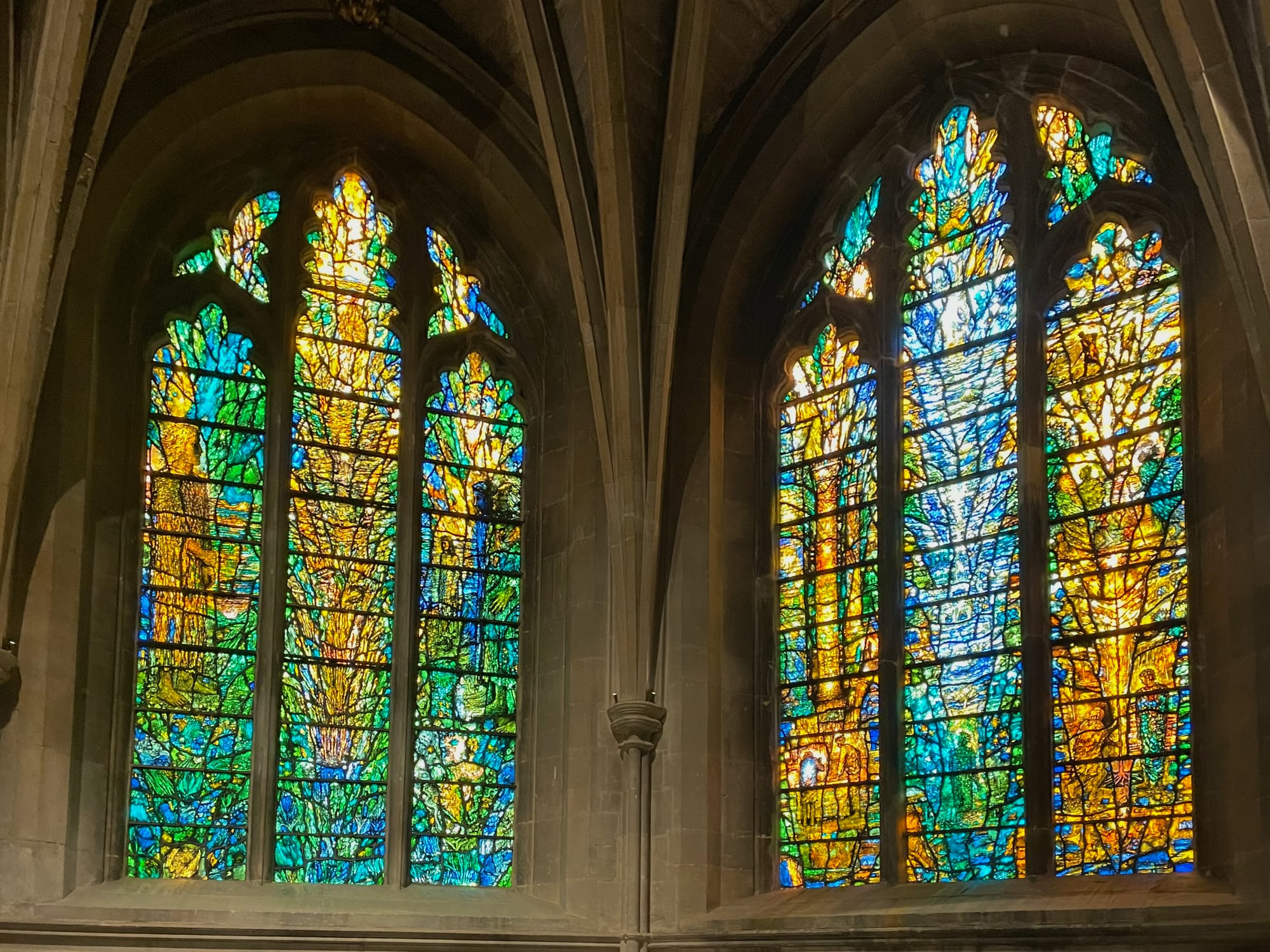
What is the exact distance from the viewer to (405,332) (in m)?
→ 12.5

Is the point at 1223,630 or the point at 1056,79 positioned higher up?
the point at 1056,79

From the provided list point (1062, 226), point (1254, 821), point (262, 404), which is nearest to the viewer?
point (1254, 821)

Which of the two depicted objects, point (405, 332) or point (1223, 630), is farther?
point (405, 332)

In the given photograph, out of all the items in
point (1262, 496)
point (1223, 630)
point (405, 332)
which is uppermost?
point (405, 332)

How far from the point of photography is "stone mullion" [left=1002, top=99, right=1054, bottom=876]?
10070mm

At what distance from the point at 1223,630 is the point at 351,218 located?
21.0 feet

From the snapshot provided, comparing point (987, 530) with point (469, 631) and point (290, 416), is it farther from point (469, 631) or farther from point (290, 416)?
point (290, 416)

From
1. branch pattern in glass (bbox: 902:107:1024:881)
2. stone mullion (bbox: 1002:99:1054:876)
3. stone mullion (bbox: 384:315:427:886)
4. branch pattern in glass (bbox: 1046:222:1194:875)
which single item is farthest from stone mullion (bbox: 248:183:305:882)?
branch pattern in glass (bbox: 1046:222:1194:875)

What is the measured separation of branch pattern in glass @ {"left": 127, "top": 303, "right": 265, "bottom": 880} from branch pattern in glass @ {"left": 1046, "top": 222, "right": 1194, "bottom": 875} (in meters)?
4.87

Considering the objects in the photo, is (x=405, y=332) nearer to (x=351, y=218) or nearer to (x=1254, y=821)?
(x=351, y=218)

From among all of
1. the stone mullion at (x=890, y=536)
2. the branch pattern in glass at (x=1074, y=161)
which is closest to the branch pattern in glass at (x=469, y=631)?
the stone mullion at (x=890, y=536)

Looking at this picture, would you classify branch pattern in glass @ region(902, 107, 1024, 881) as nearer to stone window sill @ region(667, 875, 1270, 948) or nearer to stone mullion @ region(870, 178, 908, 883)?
stone mullion @ region(870, 178, 908, 883)

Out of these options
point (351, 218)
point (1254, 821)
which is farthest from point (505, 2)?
point (1254, 821)

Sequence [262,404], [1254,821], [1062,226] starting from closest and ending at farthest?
[1254,821], [1062,226], [262,404]
